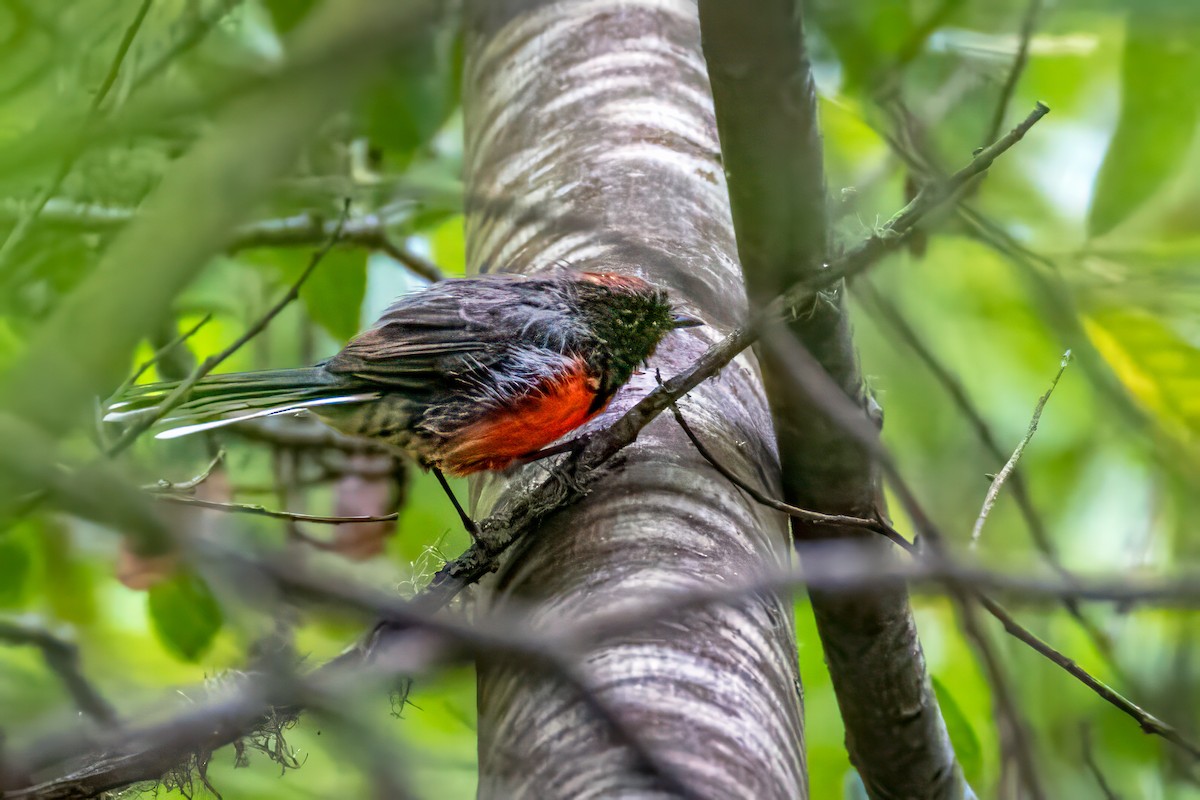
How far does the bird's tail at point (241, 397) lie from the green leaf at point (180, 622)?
49 centimetres

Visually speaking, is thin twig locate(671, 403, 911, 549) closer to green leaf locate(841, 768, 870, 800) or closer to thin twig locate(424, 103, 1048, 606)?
thin twig locate(424, 103, 1048, 606)

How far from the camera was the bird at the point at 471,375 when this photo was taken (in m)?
3.64

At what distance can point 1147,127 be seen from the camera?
363 centimetres

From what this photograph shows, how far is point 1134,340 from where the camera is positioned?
404 centimetres

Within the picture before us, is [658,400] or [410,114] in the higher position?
[410,114]

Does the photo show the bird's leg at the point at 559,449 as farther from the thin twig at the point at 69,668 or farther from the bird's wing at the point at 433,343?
the thin twig at the point at 69,668

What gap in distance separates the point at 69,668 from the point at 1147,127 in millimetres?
3272

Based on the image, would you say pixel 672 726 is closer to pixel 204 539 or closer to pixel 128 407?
pixel 204 539

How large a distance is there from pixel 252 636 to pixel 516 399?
232 cm

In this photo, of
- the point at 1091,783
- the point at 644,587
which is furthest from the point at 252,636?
the point at 1091,783

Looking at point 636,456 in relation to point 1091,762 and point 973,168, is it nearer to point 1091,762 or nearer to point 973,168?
point 973,168

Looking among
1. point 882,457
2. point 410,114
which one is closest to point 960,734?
point 882,457

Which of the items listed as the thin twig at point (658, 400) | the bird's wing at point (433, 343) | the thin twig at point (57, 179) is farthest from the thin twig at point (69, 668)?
the bird's wing at point (433, 343)

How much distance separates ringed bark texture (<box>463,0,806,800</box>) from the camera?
7.38 feet
